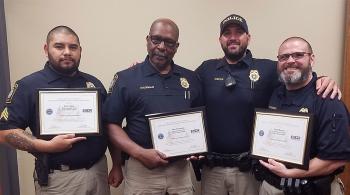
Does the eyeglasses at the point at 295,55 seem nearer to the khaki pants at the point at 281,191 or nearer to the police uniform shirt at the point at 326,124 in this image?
the police uniform shirt at the point at 326,124

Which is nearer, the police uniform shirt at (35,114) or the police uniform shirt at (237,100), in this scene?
the police uniform shirt at (35,114)

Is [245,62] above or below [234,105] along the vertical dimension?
above

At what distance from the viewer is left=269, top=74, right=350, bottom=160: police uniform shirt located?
1.96 meters

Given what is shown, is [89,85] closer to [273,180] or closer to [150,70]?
[150,70]

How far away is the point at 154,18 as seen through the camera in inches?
116

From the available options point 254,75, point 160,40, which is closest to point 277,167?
point 254,75

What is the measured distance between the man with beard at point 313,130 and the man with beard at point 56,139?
3.80ft

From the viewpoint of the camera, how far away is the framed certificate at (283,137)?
6.50 ft

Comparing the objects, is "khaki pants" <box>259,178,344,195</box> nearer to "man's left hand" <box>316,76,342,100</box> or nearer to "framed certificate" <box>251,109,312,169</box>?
"framed certificate" <box>251,109,312,169</box>

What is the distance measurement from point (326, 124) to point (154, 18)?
1709 mm

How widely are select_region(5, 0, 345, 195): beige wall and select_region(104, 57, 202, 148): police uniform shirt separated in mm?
698

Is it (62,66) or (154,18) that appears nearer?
(62,66)

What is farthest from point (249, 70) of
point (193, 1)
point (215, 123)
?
point (193, 1)

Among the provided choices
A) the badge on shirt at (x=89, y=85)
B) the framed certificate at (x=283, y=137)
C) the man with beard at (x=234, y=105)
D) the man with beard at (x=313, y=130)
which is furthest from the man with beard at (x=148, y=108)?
the man with beard at (x=313, y=130)
